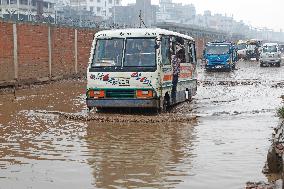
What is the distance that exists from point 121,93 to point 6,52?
10.5 metres

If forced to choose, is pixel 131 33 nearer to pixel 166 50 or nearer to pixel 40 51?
pixel 166 50

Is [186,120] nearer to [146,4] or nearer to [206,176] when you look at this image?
[206,176]

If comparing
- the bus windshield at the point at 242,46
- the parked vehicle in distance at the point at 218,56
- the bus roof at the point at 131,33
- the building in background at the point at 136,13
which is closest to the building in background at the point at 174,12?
the building in background at the point at 136,13

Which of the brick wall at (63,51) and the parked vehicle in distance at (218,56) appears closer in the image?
the brick wall at (63,51)

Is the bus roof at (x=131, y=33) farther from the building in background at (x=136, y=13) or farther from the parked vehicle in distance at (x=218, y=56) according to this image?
the building in background at (x=136, y=13)

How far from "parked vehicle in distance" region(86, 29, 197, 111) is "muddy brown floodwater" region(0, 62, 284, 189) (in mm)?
462

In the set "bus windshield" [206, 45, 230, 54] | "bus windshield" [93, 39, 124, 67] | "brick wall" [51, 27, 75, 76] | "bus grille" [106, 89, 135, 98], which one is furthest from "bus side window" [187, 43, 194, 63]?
"bus windshield" [206, 45, 230, 54]

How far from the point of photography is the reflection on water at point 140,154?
6.76 meters

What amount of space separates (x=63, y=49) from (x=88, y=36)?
14.5ft

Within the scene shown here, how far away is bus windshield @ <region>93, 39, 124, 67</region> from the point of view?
1294 centimetres

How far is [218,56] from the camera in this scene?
36.7m

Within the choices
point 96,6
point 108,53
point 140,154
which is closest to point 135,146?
point 140,154

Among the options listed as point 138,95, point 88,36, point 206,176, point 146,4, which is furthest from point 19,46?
point 146,4

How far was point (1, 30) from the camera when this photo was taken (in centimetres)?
2142
